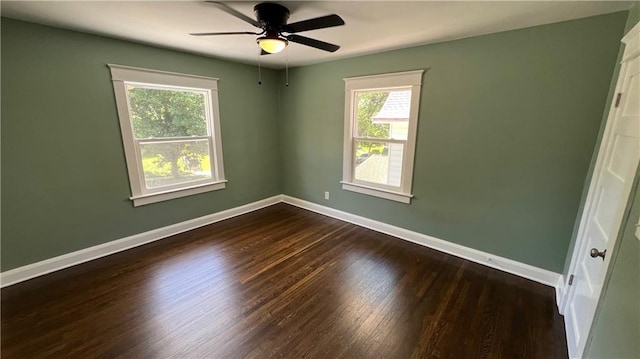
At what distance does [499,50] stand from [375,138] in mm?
1561

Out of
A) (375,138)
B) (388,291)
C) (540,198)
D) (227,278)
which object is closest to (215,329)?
(227,278)

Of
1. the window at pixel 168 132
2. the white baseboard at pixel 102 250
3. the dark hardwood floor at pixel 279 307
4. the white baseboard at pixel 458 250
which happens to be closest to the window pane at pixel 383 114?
the white baseboard at pixel 458 250

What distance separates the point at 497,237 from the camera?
105 inches

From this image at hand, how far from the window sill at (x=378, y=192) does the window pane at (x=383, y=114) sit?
71 cm

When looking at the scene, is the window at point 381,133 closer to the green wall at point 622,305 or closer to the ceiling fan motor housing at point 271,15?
the ceiling fan motor housing at point 271,15

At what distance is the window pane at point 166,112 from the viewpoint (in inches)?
117

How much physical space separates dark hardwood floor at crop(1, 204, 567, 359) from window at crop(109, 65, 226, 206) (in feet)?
2.77

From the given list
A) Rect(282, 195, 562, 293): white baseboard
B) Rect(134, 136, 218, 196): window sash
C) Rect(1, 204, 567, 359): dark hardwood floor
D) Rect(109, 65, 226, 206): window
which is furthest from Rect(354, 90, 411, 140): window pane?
Rect(134, 136, 218, 196): window sash

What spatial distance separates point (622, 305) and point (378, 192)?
98.2 inches

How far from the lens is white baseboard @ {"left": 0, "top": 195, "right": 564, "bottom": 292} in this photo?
7.92ft

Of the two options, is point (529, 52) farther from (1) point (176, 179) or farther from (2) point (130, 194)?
(2) point (130, 194)

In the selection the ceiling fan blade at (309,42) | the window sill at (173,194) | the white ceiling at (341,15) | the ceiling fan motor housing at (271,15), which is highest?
the white ceiling at (341,15)

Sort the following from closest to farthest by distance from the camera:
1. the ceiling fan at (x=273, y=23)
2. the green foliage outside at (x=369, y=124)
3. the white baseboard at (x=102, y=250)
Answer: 1. the ceiling fan at (x=273, y=23)
2. the white baseboard at (x=102, y=250)
3. the green foliage outside at (x=369, y=124)

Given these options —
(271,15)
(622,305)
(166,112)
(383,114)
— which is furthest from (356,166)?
(622,305)
